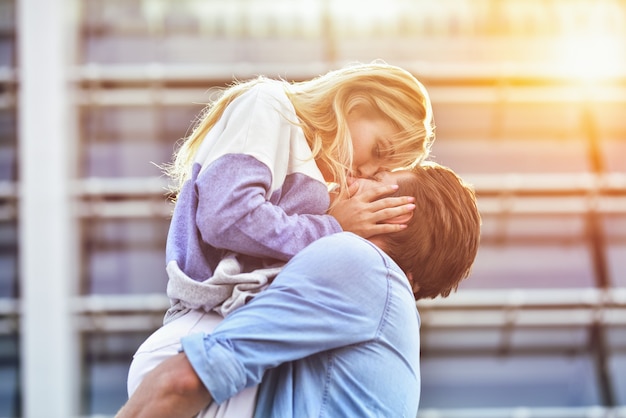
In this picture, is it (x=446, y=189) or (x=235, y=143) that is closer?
(x=235, y=143)

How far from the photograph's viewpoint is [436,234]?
5.10ft

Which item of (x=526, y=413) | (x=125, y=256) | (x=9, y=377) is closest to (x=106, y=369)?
(x=9, y=377)

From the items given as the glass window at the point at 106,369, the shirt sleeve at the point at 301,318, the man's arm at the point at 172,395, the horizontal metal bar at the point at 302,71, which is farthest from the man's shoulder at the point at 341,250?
the horizontal metal bar at the point at 302,71

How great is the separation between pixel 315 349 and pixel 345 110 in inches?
19.4

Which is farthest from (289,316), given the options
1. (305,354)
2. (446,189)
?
(446,189)

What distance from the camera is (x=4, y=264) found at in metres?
7.76

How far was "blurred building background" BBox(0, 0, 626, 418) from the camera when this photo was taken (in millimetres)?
7758

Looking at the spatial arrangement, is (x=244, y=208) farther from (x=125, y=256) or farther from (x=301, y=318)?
(x=125, y=256)

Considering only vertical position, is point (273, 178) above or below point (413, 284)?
above

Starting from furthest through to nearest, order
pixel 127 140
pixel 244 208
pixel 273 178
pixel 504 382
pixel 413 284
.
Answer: pixel 127 140 → pixel 504 382 → pixel 413 284 → pixel 273 178 → pixel 244 208

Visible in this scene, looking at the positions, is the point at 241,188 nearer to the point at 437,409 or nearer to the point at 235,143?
the point at 235,143

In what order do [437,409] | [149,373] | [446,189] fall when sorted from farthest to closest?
[437,409] → [446,189] → [149,373]

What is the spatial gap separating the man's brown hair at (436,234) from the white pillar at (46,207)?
659 cm

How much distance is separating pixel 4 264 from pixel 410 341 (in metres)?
6.93
